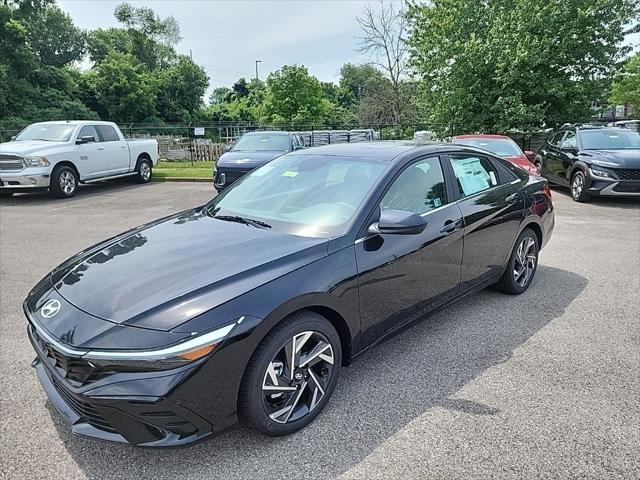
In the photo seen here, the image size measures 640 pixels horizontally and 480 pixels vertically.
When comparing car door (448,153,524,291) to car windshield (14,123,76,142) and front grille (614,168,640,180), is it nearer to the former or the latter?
front grille (614,168,640,180)

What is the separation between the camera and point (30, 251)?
6500 mm

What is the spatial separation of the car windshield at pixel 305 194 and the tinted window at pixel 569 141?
912 centimetres

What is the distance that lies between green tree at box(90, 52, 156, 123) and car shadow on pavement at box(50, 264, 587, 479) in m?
49.5

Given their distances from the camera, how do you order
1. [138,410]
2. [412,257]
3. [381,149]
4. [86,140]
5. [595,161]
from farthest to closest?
[86,140] < [595,161] < [381,149] < [412,257] < [138,410]

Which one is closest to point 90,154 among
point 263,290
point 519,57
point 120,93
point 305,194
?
point 305,194

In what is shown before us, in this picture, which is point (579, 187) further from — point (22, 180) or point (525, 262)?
point (22, 180)

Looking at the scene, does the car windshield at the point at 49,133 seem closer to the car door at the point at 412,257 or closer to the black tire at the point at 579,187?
the car door at the point at 412,257

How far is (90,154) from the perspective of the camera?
12.0 metres

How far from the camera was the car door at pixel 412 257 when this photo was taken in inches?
113

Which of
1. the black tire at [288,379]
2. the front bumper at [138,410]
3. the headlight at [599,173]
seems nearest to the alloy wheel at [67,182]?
the front bumper at [138,410]

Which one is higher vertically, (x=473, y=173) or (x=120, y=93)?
(x=120, y=93)

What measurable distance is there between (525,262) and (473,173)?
121 centimetres

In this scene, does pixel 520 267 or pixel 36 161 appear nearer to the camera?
pixel 520 267

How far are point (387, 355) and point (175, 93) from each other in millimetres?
57230
